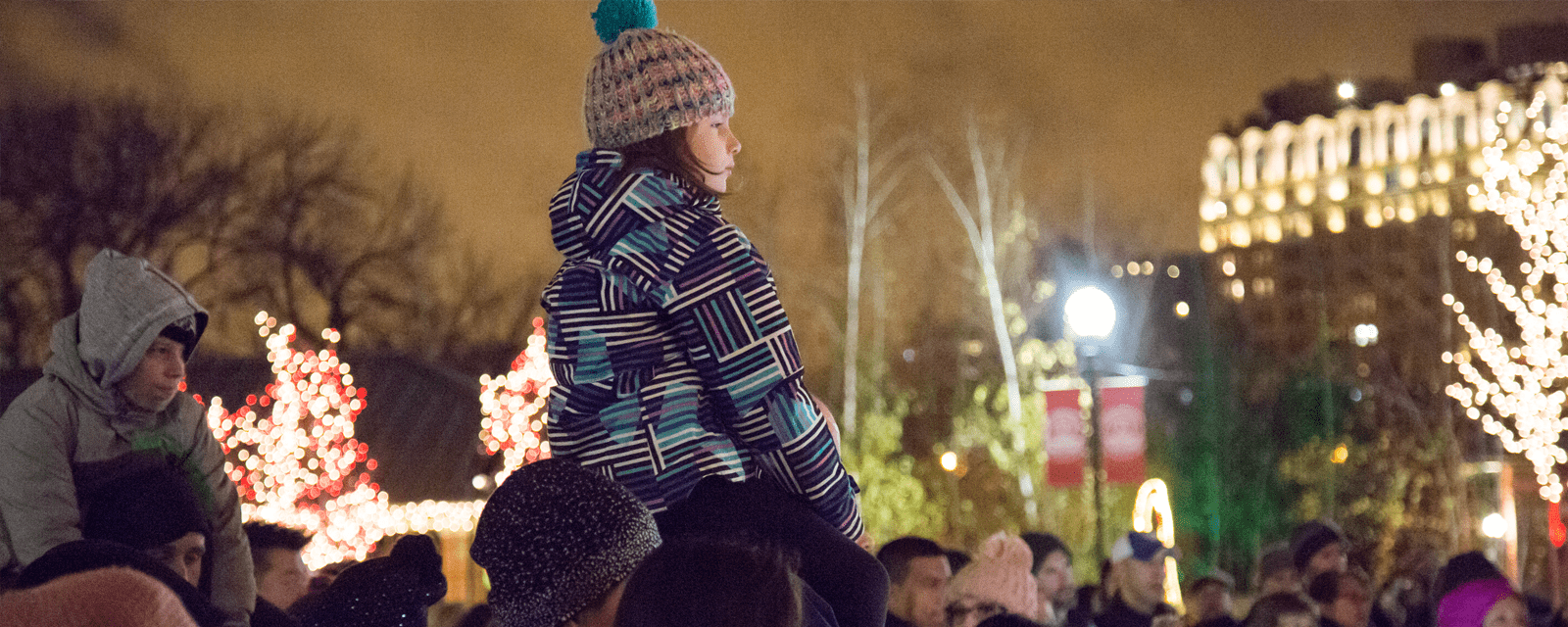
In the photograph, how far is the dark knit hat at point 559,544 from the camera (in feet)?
9.25

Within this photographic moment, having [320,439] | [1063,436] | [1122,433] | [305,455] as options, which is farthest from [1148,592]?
[305,455]

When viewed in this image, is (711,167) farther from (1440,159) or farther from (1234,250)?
(1234,250)

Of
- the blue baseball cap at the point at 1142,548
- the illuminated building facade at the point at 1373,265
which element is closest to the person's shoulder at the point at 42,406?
the blue baseball cap at the point at 1142,548

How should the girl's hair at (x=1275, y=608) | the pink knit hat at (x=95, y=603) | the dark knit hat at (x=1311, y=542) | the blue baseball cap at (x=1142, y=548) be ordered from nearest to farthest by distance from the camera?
the pink knit hat at (x=95, y=603) < the girl's hair at (x=1275, y=608) < the blue baseball cap at (x=1142, y=548) < the dark knit hat at (x=1311, y=542)

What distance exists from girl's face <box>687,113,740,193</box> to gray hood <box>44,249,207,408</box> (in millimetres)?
1533

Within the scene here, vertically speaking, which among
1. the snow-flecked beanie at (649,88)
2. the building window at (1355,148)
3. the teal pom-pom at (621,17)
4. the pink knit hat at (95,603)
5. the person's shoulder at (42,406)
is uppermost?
the building window at (1355,148)

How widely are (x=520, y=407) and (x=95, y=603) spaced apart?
22.3m

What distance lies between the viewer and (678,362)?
315cm

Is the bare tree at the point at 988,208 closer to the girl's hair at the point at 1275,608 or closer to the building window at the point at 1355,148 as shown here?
the girl's hair at the point at 1275,608

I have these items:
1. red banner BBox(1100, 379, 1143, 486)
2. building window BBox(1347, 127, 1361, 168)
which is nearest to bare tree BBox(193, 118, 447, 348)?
red banner BBox(1100, 379, 1143, 486)

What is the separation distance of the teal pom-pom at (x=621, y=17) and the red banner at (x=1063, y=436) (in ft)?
52.7

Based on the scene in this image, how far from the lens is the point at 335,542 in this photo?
2395 cm

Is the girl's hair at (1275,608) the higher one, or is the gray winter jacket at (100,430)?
the gray winter jacket at (100,430)

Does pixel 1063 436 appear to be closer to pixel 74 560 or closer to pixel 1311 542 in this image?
pixel 1311 542
